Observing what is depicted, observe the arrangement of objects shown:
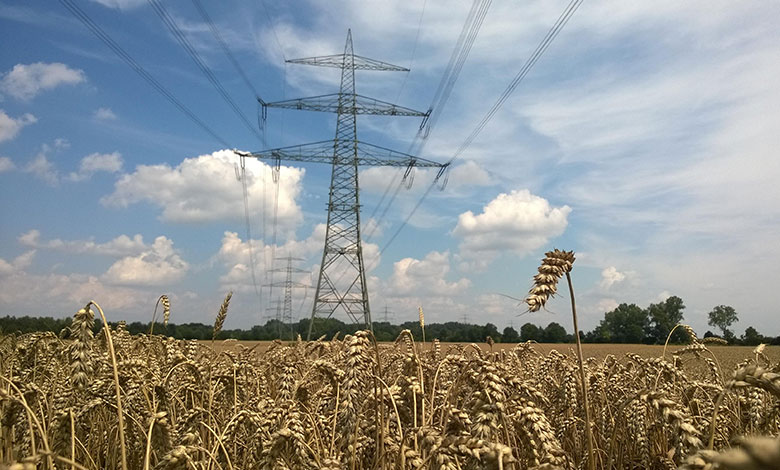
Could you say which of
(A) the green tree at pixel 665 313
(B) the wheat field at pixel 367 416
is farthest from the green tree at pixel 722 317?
(B) the wheat field at pixel 367 416

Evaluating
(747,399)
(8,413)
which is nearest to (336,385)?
(8,413)

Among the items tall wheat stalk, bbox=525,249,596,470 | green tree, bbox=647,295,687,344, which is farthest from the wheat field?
green tree, bbox=647,295,687,344

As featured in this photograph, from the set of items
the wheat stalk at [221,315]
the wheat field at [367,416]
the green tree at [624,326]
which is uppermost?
the green tree at [624,326]

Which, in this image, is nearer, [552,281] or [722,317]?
[552,281]

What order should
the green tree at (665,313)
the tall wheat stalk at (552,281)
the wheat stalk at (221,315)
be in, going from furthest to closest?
the green tree at (665,313) → the wheat stalk at (221,315) → the tall wheat stalk at (552,281)

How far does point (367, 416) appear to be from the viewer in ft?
11.0

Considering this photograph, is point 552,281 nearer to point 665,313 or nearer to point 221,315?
point 221,315

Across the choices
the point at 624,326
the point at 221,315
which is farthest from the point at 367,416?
the point at 624,326

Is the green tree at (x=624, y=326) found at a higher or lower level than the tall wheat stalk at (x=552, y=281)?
higher

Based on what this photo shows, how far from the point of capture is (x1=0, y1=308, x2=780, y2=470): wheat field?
1828 millimetres

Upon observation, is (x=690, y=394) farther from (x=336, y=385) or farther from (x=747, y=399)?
(x=336, y=385)

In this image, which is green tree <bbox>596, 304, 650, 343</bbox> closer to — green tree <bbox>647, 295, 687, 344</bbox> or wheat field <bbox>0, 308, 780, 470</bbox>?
green tree <bbox>647, 295, 687, 344</bbox>

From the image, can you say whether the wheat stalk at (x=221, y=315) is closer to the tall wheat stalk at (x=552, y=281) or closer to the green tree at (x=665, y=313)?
the tall wheat stalk at (x=552, y=281)

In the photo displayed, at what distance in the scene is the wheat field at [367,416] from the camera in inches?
72.0
